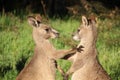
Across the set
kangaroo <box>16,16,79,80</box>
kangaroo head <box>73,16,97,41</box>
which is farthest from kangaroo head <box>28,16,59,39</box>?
kangaroo head <box>73,16,97,41</box>

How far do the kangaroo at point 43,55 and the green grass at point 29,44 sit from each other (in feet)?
2.13

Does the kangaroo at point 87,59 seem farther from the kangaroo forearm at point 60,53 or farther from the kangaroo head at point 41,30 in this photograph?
the kangaroo head at point 41,30

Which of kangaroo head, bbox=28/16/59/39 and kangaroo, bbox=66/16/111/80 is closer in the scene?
kangaroo, bbox=66/16/111/80

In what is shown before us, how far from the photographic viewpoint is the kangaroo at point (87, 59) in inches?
262

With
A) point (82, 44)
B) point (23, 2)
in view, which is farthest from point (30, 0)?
point (82, 44)

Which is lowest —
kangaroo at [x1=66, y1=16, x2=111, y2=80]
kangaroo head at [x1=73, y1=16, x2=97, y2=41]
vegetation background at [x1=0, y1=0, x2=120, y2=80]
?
vegetation background at [x1=0, y1=0, x2=120, y2=80]

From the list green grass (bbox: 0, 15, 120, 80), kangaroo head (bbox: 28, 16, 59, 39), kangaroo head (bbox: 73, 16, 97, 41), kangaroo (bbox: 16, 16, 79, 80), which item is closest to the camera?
kangaroo (bbox: 16, 16, 79, 80)

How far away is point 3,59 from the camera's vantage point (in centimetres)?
806

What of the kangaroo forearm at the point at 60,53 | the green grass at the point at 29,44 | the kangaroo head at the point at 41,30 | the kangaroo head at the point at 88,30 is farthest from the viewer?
the green grass at the point at 29,44

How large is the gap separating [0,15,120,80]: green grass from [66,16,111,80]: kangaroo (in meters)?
0.61

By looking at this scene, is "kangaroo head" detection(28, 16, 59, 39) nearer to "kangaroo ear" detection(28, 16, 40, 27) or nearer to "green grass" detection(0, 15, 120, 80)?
"kangaroo ear" detection(28, 16, 40, 27)

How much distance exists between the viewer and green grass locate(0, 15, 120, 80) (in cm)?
780

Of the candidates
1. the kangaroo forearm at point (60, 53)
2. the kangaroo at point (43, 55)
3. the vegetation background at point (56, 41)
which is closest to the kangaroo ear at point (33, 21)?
the kangaroo at point (43, 55)

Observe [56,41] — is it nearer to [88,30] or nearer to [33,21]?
[88,30]
